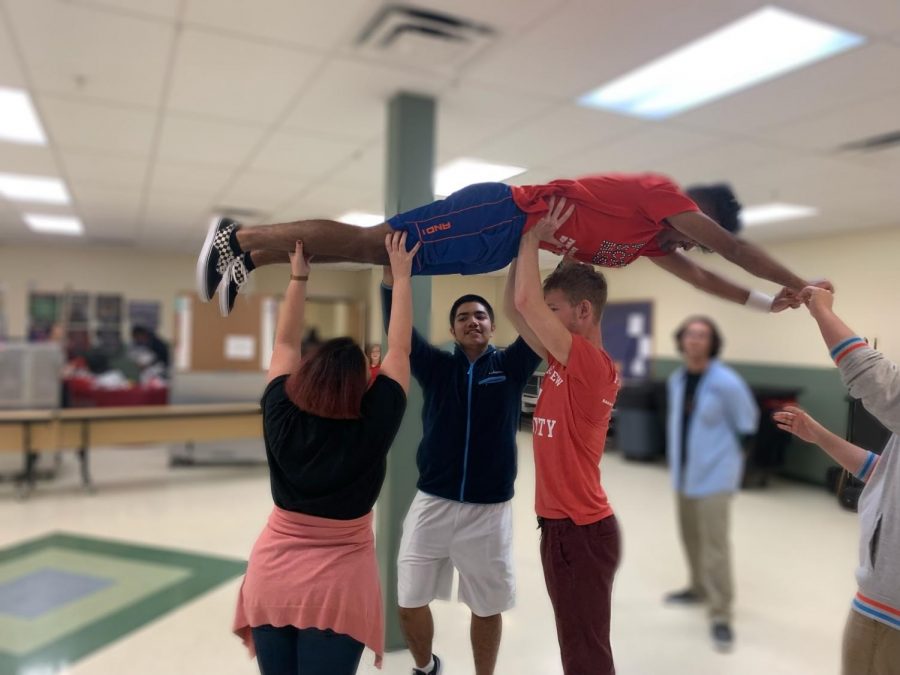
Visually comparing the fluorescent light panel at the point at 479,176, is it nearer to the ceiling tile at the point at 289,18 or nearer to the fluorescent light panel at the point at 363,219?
the fluorescent light panel at the point at 363,219

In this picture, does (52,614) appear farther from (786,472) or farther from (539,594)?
(786,472)

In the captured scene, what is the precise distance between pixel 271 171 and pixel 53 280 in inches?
294

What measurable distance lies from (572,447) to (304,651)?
2.41 ft

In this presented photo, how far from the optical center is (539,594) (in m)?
3.34

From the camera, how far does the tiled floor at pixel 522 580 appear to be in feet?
8.90

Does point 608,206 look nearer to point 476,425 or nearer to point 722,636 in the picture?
point 476,425

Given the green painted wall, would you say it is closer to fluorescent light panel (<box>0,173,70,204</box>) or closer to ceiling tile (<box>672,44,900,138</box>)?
ceiling tile (<box>672,44,900,138</box>)

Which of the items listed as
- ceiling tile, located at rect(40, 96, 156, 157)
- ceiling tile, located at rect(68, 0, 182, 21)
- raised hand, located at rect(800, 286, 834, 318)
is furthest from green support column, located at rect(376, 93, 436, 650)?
ceiling tile, located at rect(40, 96, 156, 157)

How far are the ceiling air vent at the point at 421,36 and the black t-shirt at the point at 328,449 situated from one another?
1.79 m

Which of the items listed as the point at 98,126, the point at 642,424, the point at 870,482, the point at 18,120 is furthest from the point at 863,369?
the point at 642,424

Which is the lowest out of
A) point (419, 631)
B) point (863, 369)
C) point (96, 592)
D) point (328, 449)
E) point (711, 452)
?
point (96, 592)

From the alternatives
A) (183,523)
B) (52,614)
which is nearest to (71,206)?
(183,523)

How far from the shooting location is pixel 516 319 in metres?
1.47

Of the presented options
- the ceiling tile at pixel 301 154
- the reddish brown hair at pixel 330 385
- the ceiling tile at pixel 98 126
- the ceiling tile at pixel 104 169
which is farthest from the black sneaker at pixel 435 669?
the ceiling tile at pixel 104 169
